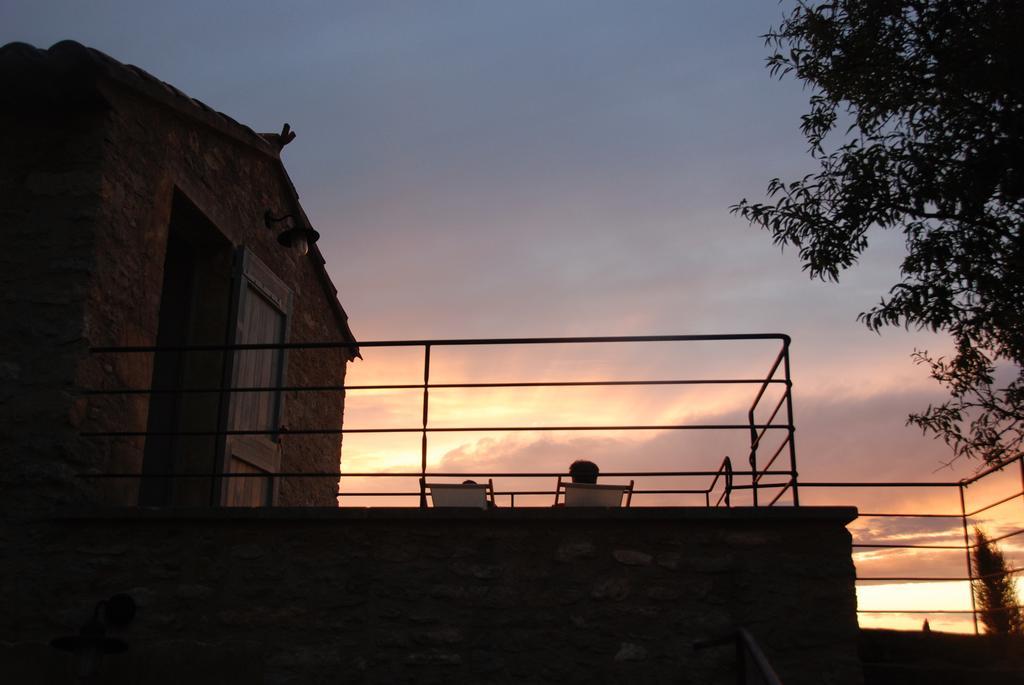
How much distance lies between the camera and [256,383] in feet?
25.9

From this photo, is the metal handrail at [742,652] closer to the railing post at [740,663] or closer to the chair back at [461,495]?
the railing post at [740,663]

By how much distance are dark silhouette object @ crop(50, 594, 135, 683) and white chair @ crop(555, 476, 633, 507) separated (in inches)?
95.2

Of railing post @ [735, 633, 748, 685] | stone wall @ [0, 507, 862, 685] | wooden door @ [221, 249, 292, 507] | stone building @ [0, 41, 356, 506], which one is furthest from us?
wooden door @ [221, 249, 292, 507]

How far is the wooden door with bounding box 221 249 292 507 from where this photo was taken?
7434 mm

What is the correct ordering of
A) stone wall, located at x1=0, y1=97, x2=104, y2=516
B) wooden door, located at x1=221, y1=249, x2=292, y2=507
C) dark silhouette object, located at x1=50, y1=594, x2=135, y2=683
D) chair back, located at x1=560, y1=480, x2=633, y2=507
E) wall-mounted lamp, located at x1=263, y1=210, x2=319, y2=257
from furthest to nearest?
wall-mounted lamp, located at x1=263, y1=210, x2=319, y2=257 < wooden door, located at x1=221, y1=249, x2=292, y2=507 < stone wall, located at x1=0, y1=97, x2=104, y2=516 < chair back, located at x1=560, y1=480, x2=633, y2=507 < dark silhouette object, located at x1=50, y1=594, x2=135, y2=683

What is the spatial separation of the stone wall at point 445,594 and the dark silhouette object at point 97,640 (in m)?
0.07

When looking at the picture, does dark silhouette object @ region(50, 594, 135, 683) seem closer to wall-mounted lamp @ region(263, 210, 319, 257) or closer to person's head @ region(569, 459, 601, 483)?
person's head @ region(569, 459, 601, 483)

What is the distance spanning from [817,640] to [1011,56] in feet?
17.9

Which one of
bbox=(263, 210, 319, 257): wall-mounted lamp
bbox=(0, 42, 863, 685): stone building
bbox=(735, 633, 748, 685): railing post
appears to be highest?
bbox=(263, 210, 319, 257): wall-mounted lamp

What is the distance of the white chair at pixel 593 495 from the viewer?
5.26 m

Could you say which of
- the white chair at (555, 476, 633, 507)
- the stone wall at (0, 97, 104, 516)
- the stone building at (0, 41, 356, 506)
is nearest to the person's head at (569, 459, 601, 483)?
the white chair at (555, 476, 633, 507)

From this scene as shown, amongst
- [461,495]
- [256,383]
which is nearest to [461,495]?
[461,495]

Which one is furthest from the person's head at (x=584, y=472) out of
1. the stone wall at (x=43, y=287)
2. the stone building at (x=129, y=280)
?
the stone wall at (x=43, y=287)

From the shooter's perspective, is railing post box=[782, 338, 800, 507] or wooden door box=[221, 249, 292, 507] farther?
wooden door box=[221, 249, 292, 507]
